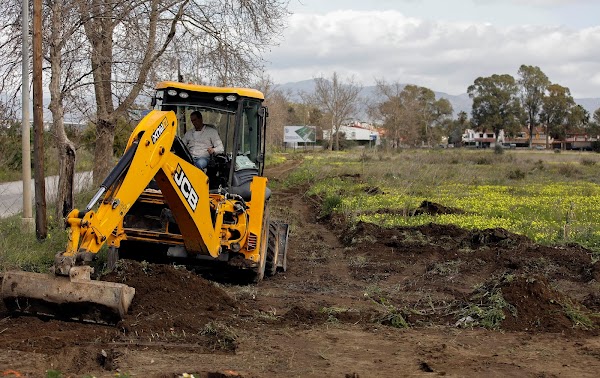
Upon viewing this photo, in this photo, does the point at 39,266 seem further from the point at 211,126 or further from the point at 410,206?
the point at 410,206

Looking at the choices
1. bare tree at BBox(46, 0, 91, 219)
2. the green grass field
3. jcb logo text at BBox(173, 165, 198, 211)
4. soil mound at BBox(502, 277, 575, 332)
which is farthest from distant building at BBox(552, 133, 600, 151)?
jcb logo text at BBox(173, 165, 198, 211)

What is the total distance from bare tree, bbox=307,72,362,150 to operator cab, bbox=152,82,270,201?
9302 centimetres

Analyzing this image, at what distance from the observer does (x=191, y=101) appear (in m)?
11.2

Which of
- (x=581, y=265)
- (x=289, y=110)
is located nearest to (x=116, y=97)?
(x=581, y=265)

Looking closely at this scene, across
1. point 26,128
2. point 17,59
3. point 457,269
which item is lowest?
point 457,269

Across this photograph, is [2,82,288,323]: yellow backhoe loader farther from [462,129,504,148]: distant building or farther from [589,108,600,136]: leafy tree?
[462,129,504,148]: distant building

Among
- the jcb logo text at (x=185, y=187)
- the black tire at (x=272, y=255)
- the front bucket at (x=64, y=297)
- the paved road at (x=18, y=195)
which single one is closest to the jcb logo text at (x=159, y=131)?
the jcb logo text at (x=185, y=187)

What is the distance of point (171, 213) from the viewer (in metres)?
10.2

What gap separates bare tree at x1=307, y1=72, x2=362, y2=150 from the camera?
105m

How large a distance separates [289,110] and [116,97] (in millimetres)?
103656

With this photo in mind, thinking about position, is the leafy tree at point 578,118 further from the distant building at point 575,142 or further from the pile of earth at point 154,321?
the pile of earth at point 154,321

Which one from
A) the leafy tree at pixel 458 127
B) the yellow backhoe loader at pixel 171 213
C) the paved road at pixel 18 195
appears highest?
the leafy tree at pixel 458 127

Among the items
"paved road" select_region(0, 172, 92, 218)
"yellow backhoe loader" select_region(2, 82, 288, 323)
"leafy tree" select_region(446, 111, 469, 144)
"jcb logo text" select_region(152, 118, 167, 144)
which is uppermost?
"leafy tree" select_region(446, 111, 469, 144)

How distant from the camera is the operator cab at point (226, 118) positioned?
10828 millimetres
